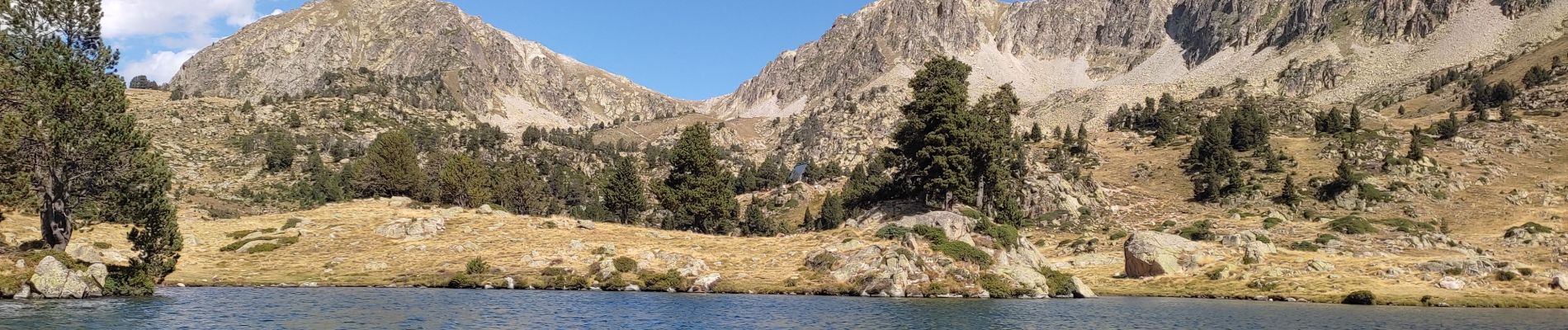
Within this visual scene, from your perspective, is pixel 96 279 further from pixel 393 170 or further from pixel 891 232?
pixel 393 170

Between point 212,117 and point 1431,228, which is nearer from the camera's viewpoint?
point 1431,228

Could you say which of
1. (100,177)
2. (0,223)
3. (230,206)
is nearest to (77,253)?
(100,177)

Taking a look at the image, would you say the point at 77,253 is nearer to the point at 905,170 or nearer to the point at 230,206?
the point at 905,170

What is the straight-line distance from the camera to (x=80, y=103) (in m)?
39.6

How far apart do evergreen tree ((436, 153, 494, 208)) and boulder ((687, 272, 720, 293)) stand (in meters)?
50.7

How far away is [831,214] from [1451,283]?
220ft

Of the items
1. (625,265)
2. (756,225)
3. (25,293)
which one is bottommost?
(25,293)

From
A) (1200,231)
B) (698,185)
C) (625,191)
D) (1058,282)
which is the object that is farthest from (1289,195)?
(625,191)

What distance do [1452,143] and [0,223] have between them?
6512 inches

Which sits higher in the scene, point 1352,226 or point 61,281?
point 1352,226

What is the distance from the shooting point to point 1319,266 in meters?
68.1

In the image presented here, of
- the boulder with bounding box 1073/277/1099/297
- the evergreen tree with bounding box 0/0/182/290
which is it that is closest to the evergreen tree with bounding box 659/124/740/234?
the boulder with bounding box 1073/277/1099/297

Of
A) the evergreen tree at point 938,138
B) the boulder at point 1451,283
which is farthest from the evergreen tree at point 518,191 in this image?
the boulder at point 1451,283

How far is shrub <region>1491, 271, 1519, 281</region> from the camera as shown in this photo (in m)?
60.0
